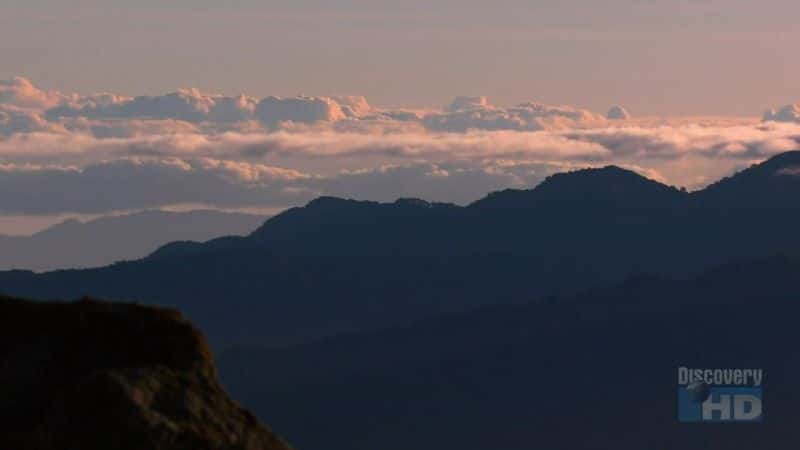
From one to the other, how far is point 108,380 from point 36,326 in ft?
16.5

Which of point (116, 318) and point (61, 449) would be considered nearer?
point (61, 449)

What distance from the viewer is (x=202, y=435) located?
30.2 m

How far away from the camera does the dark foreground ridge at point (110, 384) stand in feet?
96.1

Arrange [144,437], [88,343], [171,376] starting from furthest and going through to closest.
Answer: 1. [88,343]
2. [171,376]
3. [144,437]

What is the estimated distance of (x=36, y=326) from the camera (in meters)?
34.2

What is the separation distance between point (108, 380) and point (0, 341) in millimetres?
5235

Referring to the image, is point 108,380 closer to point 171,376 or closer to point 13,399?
point 171,376

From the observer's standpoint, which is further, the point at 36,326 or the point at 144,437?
the point at 36,326

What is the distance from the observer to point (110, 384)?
29.6 meters

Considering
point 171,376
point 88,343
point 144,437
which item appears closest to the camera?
point 144,437

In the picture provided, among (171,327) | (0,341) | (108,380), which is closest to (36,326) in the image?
(0,341)

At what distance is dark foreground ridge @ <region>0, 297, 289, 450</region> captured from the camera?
29.3 metres

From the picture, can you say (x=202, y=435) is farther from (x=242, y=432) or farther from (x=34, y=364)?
(x=34, y=364)

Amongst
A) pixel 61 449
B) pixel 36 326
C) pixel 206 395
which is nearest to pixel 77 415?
pixel 61 449
